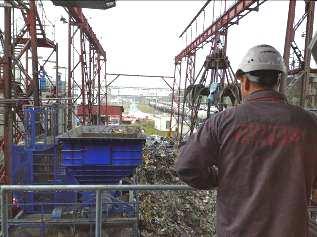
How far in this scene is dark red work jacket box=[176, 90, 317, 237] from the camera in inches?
68.6

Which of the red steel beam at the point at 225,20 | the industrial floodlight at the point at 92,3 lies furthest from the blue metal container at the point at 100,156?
the red steel beam at the point at 225,20

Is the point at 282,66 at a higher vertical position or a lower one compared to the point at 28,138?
higher

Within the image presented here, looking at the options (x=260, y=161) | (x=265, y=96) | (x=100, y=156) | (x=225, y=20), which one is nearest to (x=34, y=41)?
(x=100, y=156)

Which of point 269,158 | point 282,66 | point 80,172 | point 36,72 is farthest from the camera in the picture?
point 36,72

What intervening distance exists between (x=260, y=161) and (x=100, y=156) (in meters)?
6.08

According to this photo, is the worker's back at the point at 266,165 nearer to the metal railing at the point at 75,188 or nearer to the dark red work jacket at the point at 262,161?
the dark red work jacket at the point at 262,161

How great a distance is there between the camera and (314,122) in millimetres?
1838

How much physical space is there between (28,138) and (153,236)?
3.98 meters

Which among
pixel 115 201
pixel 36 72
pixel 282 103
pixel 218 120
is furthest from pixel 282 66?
pixel 36 72

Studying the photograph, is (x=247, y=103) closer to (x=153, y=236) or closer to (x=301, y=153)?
(x=301, y=153)

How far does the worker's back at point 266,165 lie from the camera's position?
174cm

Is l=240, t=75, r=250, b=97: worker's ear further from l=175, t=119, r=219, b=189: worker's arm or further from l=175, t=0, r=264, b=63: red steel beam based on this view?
l=175, t=0, r=264, b=63: red steel beam

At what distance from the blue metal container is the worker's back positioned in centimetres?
594

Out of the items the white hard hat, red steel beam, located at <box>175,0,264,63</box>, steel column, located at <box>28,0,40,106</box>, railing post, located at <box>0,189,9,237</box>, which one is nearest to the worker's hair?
the white hard hat
